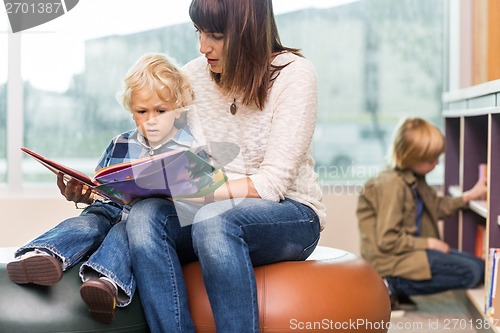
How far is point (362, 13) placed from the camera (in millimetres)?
3703

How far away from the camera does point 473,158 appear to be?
3176mm

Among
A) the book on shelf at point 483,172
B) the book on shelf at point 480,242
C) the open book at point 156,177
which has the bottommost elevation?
the book on shelf at point 480,242

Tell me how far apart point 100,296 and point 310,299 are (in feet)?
1.65

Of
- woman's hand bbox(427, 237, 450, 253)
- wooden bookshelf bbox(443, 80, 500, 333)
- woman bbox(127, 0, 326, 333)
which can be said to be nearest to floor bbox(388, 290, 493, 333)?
wooden bookshelf bbox(443, 80, 500, 333)

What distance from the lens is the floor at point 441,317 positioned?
2680 mm

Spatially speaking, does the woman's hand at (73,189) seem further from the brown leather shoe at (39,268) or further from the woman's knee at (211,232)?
the woman's knee at (211,232)

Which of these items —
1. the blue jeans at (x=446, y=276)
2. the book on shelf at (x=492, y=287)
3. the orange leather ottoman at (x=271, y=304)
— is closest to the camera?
the orange leather ottoman at (x=271, y=304)

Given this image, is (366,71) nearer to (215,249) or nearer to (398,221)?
(398,221)

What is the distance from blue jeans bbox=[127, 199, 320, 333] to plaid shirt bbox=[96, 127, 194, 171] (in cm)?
24

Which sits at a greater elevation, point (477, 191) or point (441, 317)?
point (477, 191)

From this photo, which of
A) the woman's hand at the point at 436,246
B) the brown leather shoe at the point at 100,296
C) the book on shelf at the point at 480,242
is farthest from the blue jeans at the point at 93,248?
the book on shelf at the point at 480,242

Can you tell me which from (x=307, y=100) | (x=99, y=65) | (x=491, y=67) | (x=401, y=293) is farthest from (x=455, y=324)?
(x=99, y=65)

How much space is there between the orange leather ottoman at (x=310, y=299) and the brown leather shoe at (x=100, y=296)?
0.70ft

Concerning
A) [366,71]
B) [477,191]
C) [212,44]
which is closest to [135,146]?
[212,44]
